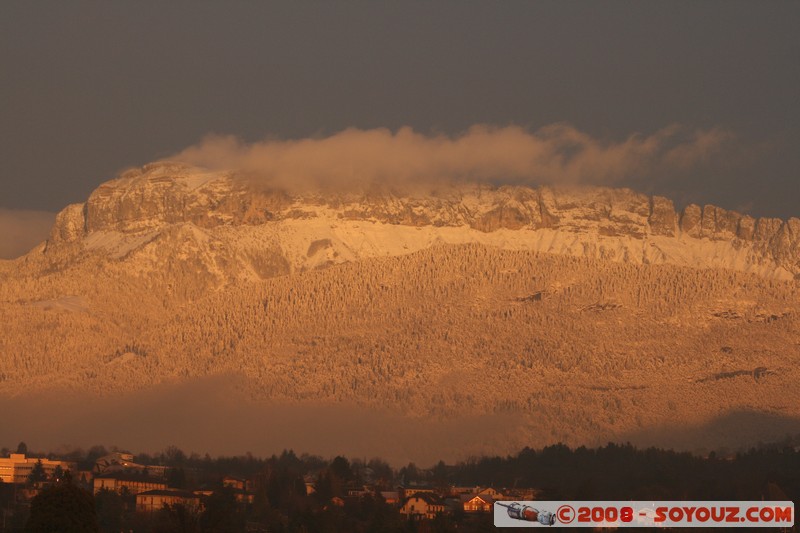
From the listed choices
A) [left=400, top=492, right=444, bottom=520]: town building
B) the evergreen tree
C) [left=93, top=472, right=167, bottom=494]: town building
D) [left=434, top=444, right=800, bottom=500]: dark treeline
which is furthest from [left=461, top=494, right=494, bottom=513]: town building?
the evergreen tree

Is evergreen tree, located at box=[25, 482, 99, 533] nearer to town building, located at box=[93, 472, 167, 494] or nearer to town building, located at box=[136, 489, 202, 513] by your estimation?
town building, located at box=[136, 489, 202, 513]

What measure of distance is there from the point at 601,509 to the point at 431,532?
10595 mm

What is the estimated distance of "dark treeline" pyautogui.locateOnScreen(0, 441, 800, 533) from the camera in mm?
131000

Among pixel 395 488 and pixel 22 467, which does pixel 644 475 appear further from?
pixel 22 467

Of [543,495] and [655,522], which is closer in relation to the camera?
[655,522]

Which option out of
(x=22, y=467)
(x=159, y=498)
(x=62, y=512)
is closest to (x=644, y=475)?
(x=159, y=498)

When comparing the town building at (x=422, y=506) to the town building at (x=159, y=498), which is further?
the town building at (x=422, y=506)

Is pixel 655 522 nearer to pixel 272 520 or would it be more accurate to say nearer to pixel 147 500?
pixel 272 520

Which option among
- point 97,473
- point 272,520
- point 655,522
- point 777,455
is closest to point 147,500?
point 272,520

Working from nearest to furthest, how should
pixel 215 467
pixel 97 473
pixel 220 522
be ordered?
pixel 220 522 → pixel 97 473 → pixel 215 467

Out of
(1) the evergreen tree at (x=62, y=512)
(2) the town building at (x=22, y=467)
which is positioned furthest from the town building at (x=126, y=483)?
(1) the evergreen tree at (x=62, y=512)

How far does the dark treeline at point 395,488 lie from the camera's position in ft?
430

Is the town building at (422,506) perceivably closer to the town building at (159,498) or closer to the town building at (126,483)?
the town building at (159,498)

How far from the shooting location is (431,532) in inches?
5059
